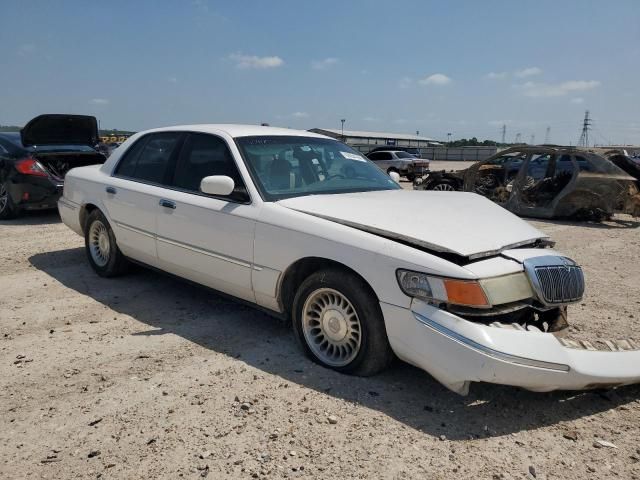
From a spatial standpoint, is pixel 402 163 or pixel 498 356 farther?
pixel 402 163

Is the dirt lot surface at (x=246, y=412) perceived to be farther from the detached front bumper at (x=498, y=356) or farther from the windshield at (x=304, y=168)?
the windshield at (x=304, y=168)

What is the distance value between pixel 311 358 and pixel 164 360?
103 centimetres

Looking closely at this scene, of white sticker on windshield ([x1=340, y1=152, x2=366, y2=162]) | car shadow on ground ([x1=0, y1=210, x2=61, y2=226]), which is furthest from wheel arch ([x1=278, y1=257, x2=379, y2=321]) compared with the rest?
car shadow on ground ([x1=0, y1=210, x2=61, y2=226])

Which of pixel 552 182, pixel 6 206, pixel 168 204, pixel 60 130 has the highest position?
pixel 60 130

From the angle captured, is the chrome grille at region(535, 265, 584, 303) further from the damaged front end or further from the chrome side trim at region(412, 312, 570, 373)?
the chrome side trim at region(412, 312, 570, 373)

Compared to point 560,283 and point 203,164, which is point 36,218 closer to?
point 203,164

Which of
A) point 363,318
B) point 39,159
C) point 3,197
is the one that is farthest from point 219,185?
point 3,197

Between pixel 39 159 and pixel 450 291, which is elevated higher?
pixel 39 159

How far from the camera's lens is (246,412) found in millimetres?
3041

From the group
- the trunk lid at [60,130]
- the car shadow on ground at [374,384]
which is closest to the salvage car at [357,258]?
the car shadow on ground at [374,384]

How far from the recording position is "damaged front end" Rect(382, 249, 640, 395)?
279 cm

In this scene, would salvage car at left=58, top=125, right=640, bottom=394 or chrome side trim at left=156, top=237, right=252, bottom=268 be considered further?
chrome side trim at left=156, top=237, right=252, bottom=268

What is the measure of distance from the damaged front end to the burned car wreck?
28.2ft

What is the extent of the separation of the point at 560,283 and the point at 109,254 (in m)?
4.29
